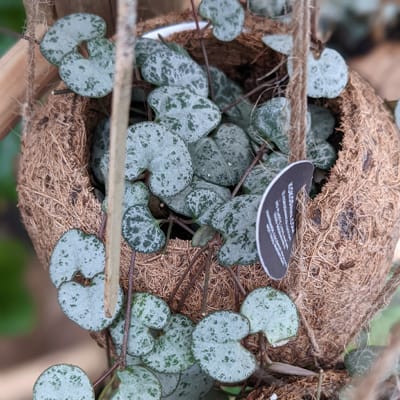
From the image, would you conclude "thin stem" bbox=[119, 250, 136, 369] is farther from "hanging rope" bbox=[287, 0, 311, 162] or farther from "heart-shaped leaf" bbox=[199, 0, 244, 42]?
"heart-shaped leaf" bbox=[199, 0, 244, 42]

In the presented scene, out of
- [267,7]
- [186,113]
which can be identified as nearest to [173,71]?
[186,113]

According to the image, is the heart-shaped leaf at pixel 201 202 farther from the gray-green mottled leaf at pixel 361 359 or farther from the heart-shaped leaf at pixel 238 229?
the gray-green mottled leaf at pixel 361 359

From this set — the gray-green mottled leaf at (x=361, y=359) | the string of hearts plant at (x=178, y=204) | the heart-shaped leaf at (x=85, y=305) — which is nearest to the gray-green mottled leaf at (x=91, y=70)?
the string of hearts plant at (x=178, y=204)

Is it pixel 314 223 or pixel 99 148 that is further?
pixel 99 148

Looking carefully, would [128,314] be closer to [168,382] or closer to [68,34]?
[168,382]

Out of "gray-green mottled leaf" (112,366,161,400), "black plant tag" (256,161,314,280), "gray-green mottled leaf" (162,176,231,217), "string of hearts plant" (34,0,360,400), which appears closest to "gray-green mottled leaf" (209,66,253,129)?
"string of hearts plant" (34,0,360,400)

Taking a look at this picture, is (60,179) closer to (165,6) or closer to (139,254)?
(139,254)
